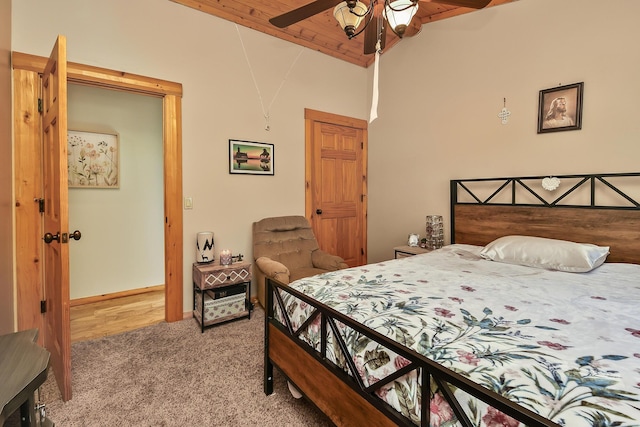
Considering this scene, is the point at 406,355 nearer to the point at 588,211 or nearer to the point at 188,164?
the point at 588,211

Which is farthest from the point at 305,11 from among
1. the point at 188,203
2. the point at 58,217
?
the point at 188,203

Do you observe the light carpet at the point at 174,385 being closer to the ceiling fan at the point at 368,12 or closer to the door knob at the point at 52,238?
the door knob at the point at 52,238

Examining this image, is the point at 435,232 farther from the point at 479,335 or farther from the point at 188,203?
the point at 188,203

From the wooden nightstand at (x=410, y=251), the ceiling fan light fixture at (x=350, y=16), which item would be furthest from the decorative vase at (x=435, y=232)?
the ceiling fan light fixture at (x=350, y=16)

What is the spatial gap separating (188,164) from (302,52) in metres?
2.00

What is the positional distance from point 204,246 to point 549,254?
9.25ft

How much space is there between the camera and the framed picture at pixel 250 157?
10.4ft

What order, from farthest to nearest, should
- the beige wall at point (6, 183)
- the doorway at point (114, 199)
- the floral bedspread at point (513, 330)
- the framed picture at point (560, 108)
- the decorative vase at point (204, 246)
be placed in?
the doorway at point (114, 199) < the decorative vase at point (204, 246) < the framed picture at point (560, 108) < the beige wall at point (6, 183) < the floral bedspread at point (513, 330)

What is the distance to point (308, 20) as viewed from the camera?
340 cm

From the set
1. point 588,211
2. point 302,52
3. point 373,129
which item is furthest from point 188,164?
point 588,211

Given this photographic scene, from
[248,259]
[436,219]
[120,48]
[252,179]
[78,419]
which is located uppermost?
[120,48]

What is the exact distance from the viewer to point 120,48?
257 centimetres

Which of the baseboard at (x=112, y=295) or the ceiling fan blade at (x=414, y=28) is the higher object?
the ceiling fan blade at (x=414, y=28)

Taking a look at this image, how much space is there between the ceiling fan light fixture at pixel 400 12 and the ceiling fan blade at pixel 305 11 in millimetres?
296
